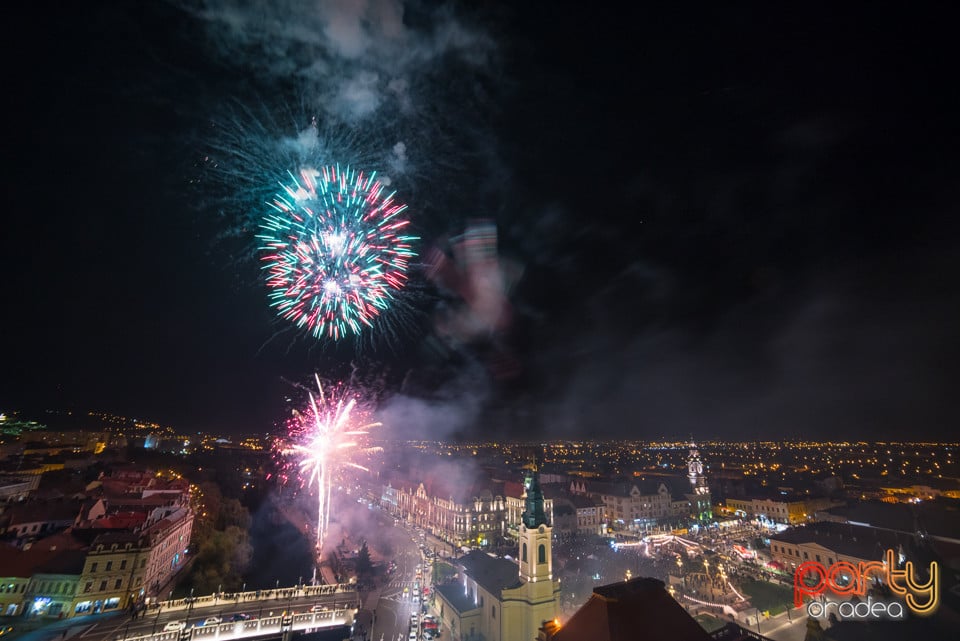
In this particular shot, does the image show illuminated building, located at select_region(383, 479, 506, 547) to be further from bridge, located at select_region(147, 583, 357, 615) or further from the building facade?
bridge, located at select_region(147, 583, 357, 615)

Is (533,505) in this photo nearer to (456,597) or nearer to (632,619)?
(456,597)

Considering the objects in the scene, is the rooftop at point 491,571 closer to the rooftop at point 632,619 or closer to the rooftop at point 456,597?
the rooftop at point 456,597

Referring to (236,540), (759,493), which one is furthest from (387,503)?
(759,493)

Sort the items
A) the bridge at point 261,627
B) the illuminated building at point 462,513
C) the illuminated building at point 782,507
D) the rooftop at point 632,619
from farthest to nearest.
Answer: the illuminated building at point 782,507 → the illuminated building at point 462,513 → the bridge at point 261,627 → the rooftop at point 632,619

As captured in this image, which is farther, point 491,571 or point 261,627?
point 491,571

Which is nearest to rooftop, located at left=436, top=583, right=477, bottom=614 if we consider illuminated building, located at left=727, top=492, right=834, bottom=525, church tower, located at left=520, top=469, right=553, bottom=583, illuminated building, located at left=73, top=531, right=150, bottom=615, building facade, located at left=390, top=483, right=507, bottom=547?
church tower, located at left=520, top=469, right=553, bottom=583

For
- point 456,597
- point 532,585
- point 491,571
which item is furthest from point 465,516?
point 532,585

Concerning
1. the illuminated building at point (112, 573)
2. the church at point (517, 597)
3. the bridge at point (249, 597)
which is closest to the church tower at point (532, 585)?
the church at point (517, 597)

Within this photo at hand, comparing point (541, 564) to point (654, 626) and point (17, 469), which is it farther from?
point (17, 469)
